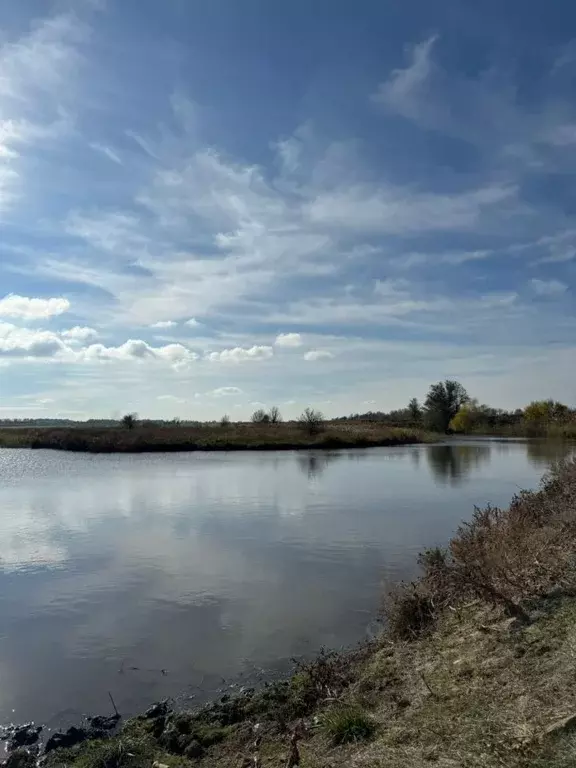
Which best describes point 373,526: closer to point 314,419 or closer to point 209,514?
point 209,514

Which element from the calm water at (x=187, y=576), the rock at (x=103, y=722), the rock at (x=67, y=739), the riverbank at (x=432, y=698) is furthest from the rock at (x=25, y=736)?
the rock at (x=103, y=722)

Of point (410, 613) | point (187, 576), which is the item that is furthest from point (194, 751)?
point (187, 576)

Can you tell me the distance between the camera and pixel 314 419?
75938 mm

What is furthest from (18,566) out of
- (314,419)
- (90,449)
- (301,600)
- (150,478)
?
(314,419)

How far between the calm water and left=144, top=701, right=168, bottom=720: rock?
0.98 ft

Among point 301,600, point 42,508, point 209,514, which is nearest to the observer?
point 301,600

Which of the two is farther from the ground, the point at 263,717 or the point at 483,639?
the point at 483,639

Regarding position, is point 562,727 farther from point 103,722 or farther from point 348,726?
point 103,722

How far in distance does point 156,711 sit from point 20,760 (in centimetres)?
156

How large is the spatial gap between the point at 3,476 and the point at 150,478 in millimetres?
9474

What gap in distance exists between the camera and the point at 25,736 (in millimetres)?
6980

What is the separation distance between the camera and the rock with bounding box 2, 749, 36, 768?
6.33 metres

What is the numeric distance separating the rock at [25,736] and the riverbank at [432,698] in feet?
1.52

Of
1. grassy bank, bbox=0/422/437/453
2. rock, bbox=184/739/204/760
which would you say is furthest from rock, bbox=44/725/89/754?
grassy bank, bbox=0/422/437/453
